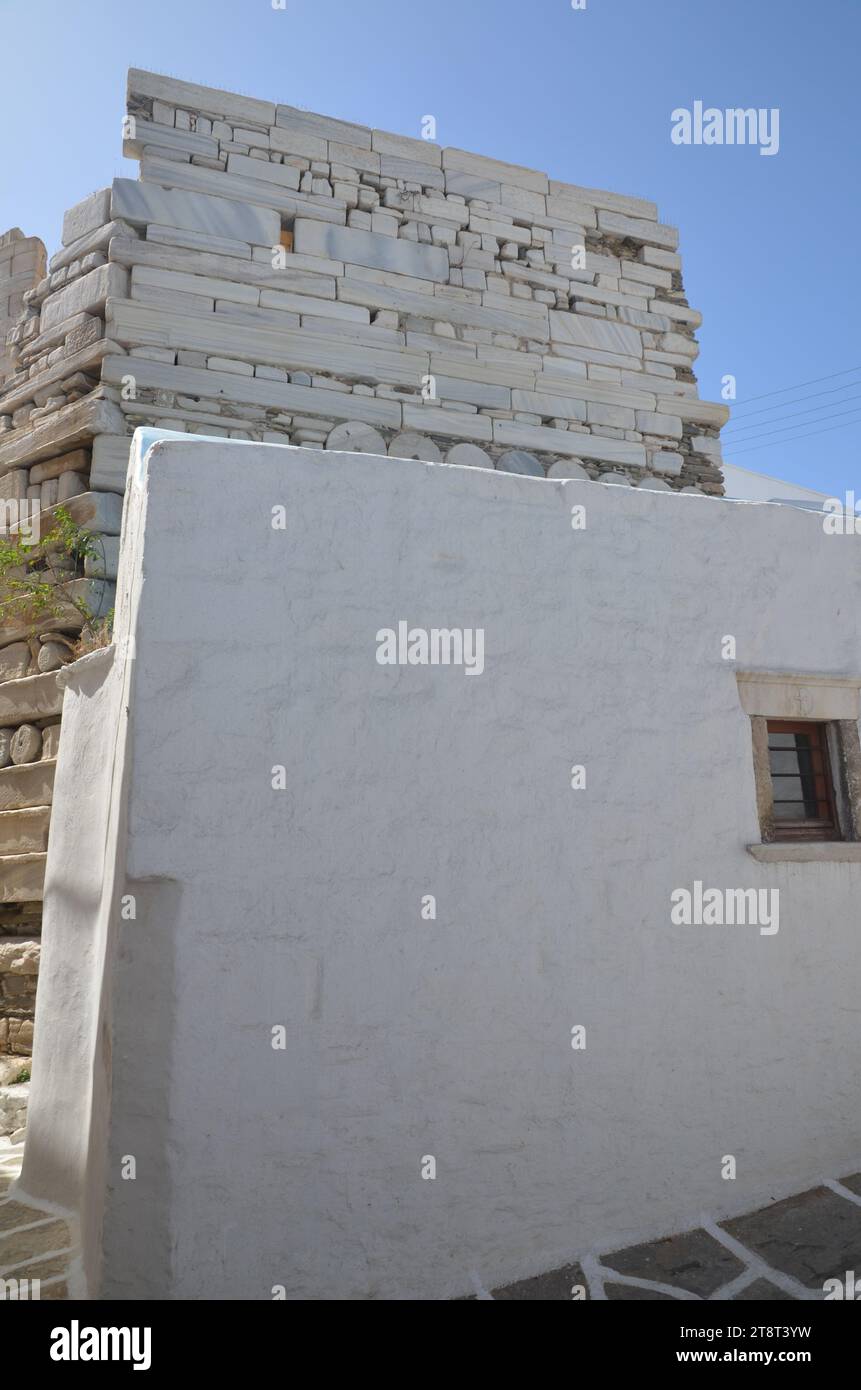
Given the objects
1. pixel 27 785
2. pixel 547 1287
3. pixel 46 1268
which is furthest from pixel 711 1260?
pixel 27 785

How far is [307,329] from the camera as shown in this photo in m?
6.95

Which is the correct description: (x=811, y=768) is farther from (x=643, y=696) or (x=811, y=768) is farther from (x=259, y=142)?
(x=259, y=142)

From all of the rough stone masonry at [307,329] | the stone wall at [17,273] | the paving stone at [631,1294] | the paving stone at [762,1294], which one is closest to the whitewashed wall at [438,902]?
the paving stone at [631,1294]

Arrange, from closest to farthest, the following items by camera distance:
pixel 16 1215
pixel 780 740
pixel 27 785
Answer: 1. pixel 16 1215
2. pixel 780 740
3. pixel 27 785

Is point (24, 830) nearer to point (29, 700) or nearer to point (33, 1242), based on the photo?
point (29, 700)

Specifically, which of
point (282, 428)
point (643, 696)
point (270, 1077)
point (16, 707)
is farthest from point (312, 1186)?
point (282, 428)

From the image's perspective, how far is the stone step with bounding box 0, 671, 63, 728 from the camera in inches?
227

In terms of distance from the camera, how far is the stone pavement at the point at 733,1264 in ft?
9.86

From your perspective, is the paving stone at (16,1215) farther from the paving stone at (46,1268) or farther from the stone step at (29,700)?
the stone step at (29,700)

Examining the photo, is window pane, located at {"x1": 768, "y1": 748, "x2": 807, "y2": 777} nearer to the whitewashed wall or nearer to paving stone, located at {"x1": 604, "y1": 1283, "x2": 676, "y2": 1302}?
the whitewashed wall

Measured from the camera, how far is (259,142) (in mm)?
7086

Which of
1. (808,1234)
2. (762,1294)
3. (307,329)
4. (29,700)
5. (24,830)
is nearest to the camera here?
(762,1294)

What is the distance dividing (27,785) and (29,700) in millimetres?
522

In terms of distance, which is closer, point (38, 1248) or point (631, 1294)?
point (631, 1294)
